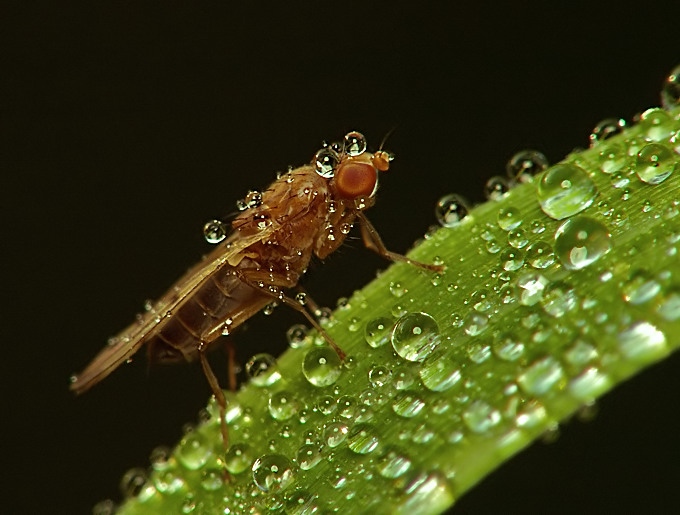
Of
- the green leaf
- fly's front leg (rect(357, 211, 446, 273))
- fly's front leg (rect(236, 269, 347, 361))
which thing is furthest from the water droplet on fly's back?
fly's front leg (rect(236, 269, 347, 361))

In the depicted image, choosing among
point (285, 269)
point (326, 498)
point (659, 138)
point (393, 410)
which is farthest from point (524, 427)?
point (285, 269)

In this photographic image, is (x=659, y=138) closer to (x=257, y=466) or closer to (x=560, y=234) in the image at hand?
(x=560, y=234)

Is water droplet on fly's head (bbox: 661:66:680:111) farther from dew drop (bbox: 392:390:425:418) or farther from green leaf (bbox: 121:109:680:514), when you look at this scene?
dew drop (bbox: 392:390:425:418)

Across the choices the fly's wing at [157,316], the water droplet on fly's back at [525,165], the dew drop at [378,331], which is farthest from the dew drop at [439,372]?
the fly's wing at [157,316]

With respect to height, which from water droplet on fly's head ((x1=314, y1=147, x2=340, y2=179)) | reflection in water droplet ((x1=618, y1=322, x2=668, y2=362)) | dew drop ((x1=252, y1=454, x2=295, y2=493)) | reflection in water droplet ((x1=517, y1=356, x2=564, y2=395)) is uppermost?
water droplet on fly's head ((x1=314, y1=147, x2=340, y2=179))

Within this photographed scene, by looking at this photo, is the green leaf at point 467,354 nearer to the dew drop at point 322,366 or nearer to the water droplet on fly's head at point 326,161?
the dew drop at point 322,366

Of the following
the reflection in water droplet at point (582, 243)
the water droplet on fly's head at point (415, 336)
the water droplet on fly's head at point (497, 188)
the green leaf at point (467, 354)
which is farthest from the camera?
the water droplet on fly's head at point (497, 188)
